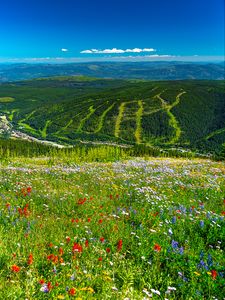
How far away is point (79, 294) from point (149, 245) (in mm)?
2519

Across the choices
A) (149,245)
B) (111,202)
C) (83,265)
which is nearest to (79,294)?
(83,265)

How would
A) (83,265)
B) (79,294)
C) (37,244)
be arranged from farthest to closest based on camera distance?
(37,244) → (83,265) → (79,294)

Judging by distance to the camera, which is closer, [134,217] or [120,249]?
[120,249]

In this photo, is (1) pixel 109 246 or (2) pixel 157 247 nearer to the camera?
(2) pixel 157 247

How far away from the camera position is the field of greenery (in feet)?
17.3

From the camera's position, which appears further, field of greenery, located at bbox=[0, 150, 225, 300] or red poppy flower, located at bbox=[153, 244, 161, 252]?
red poppy flower, located at bbox=[153, 244, 161, 252]

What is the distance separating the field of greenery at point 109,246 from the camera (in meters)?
5.28

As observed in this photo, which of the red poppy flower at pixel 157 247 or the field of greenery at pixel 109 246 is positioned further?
the red poppy flower at pixel 157 247

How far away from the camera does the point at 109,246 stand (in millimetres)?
6930

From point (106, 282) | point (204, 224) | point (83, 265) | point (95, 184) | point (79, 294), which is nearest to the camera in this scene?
point (79, 294)

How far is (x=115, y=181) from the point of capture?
14414 millimetres

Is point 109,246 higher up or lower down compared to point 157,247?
Result: lower down

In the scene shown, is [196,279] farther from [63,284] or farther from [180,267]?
[63,284]

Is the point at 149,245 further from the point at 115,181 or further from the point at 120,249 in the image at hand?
the point at 115,181
